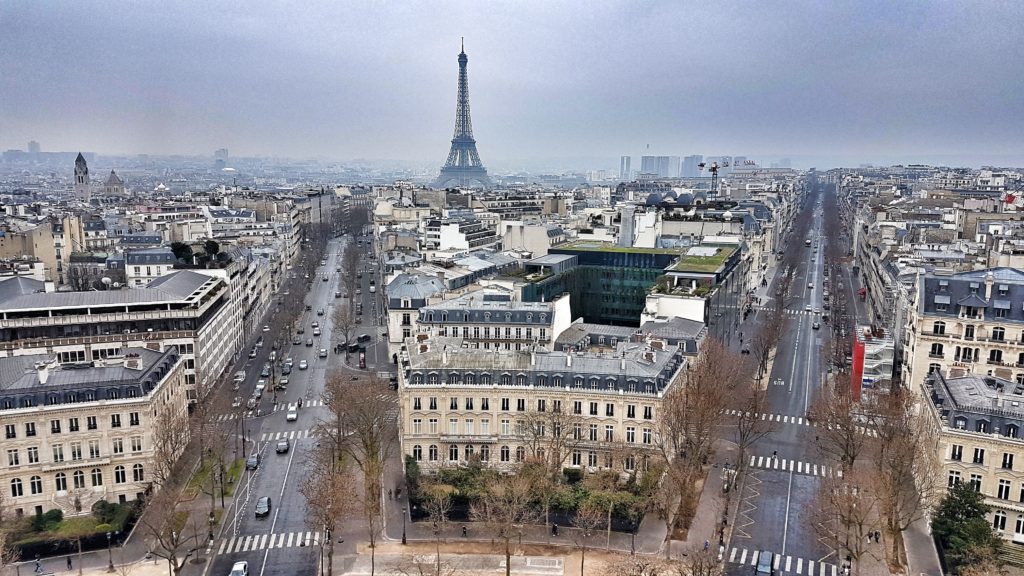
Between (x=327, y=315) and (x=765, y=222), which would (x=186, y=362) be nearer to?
(x=327, y=315)

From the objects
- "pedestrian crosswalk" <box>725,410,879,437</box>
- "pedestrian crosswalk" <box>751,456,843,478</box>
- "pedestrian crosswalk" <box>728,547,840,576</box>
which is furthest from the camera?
"pedestrian crosswalk" <box>725,410,879,437</box>

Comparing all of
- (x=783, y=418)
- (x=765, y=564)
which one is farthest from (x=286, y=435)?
(x=783, y=418)

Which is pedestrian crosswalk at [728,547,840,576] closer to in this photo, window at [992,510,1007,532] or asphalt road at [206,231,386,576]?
window at [992,510,1007,532]

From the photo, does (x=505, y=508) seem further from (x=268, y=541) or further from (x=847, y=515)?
(x=847, y=515)

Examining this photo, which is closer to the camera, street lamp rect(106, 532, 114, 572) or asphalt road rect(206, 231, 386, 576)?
street lamp rect(106, 532, 114, 572)

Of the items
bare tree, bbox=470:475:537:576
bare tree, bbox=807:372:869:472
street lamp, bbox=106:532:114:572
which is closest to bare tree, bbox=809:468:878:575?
bare tree, bbox=807:372:869:472

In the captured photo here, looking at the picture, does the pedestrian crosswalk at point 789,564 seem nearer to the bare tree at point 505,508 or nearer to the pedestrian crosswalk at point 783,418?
the bare tree at point 505,508
